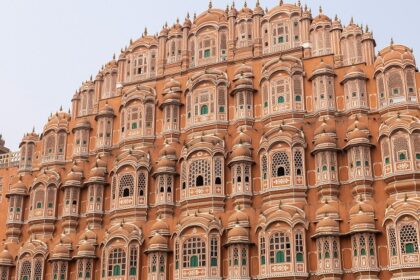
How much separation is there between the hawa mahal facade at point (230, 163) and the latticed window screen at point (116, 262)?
0.09 m

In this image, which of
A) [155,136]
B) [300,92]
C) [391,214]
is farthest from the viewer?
[155,136]

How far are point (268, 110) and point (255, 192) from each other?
15.7 feet

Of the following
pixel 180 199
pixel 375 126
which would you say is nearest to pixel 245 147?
pixel 180 199

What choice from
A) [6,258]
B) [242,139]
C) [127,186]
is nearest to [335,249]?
[242,139]

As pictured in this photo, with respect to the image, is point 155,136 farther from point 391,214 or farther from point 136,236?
point 391,214

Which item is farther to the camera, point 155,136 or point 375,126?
point 155,136

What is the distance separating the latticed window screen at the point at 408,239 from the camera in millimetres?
29742

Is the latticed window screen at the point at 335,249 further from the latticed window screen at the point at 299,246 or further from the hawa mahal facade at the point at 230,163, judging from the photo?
the latticed window screen at the point at 299,246

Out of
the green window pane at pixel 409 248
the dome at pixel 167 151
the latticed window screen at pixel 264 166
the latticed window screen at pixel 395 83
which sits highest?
the latticed window screen at pixel 395 83

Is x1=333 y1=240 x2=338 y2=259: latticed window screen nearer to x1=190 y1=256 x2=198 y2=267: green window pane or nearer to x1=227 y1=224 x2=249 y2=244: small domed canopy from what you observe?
x1=227 y1=224 x2=249 y2=244: small domed canopy

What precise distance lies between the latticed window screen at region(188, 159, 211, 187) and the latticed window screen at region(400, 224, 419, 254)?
416 inches

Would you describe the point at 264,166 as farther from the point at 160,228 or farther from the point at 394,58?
the point at 394,58

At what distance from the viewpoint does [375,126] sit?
33.8 m

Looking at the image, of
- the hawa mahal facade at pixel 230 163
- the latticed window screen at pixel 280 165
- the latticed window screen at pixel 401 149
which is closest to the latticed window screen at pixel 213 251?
the hawa mahal facade at pixel 230 163
